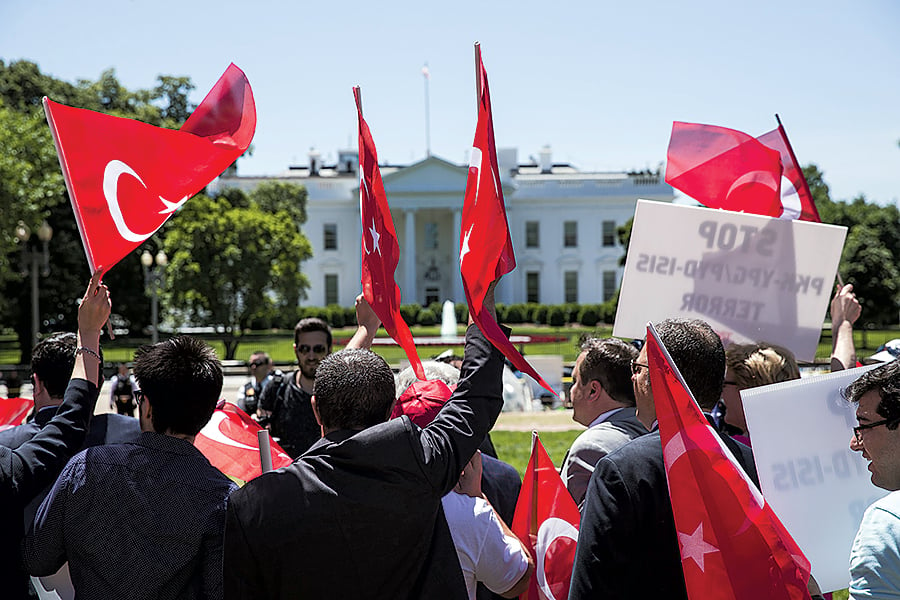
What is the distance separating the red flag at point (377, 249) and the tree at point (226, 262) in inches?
1159

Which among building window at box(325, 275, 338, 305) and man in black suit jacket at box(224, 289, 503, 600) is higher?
man in black suit jacket at box(224, 289, 503, 600)

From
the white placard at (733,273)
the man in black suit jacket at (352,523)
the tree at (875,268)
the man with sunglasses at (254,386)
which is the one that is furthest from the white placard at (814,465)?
the tree at (875,268)

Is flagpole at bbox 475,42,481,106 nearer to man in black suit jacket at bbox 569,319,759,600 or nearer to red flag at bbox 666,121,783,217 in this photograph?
man in black suit jacket at bbox 569,319,759,600

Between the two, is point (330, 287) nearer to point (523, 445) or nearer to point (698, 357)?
point (523, 445)

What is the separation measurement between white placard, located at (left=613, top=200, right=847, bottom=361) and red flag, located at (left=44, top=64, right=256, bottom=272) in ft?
5.87

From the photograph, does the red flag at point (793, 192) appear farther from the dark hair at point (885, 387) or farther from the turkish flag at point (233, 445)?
the turkish flag at point (233, 445)

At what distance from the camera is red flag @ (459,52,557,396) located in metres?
2.67

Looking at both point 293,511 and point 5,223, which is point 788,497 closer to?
point 293,511

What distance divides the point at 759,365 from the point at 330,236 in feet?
204

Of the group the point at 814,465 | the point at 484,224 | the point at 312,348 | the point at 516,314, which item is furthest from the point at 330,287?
the point at 814,465

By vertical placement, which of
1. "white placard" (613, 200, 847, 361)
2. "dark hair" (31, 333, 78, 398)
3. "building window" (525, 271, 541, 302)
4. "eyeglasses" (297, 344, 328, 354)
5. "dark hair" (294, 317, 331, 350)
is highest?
"white placard" (613, 200, 847, 361)

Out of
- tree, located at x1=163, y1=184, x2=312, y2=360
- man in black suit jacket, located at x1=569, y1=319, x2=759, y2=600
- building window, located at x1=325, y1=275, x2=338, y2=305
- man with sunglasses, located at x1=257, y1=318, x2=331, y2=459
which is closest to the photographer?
man in black suit jacket, located at x1=569, y1=319, x2=759, y2=600

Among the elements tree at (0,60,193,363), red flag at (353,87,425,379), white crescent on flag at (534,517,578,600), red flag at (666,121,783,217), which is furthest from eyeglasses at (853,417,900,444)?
tree at (0,60,193,363)

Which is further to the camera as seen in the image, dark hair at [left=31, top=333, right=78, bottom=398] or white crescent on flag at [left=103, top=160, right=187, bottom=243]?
white crescent on flag at [left=103, top=160, right=187, bottom=243]
